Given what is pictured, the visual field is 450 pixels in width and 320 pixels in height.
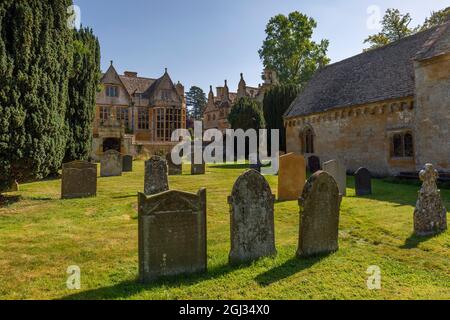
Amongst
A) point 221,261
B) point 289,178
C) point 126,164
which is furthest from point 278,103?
point 221,261

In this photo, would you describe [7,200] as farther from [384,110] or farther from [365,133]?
[384,110]

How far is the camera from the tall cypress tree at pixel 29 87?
10.1 meters

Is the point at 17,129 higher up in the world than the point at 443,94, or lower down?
lower down

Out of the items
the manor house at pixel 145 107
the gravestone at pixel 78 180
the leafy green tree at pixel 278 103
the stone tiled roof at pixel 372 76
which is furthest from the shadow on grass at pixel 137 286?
the manor house at pixel 145 107

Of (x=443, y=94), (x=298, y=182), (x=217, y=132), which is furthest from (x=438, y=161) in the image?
(x=217, y=132)

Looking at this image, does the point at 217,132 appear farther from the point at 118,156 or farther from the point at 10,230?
the point at 10,230

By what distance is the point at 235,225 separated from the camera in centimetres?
588

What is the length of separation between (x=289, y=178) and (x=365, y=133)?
10.6 meters

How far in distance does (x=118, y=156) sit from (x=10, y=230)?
12.4 m

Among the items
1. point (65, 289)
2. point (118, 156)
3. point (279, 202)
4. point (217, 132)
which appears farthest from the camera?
point (217, 132)

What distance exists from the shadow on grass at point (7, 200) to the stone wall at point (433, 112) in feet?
60.0

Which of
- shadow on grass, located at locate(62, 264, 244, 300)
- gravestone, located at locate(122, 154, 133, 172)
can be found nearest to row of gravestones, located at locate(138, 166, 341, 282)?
shadow on grass, located at locate(62, 264, 244, 300)

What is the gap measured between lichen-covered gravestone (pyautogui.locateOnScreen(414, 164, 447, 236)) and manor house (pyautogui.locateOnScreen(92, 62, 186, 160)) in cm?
3477

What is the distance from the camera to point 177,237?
17.4 ft
